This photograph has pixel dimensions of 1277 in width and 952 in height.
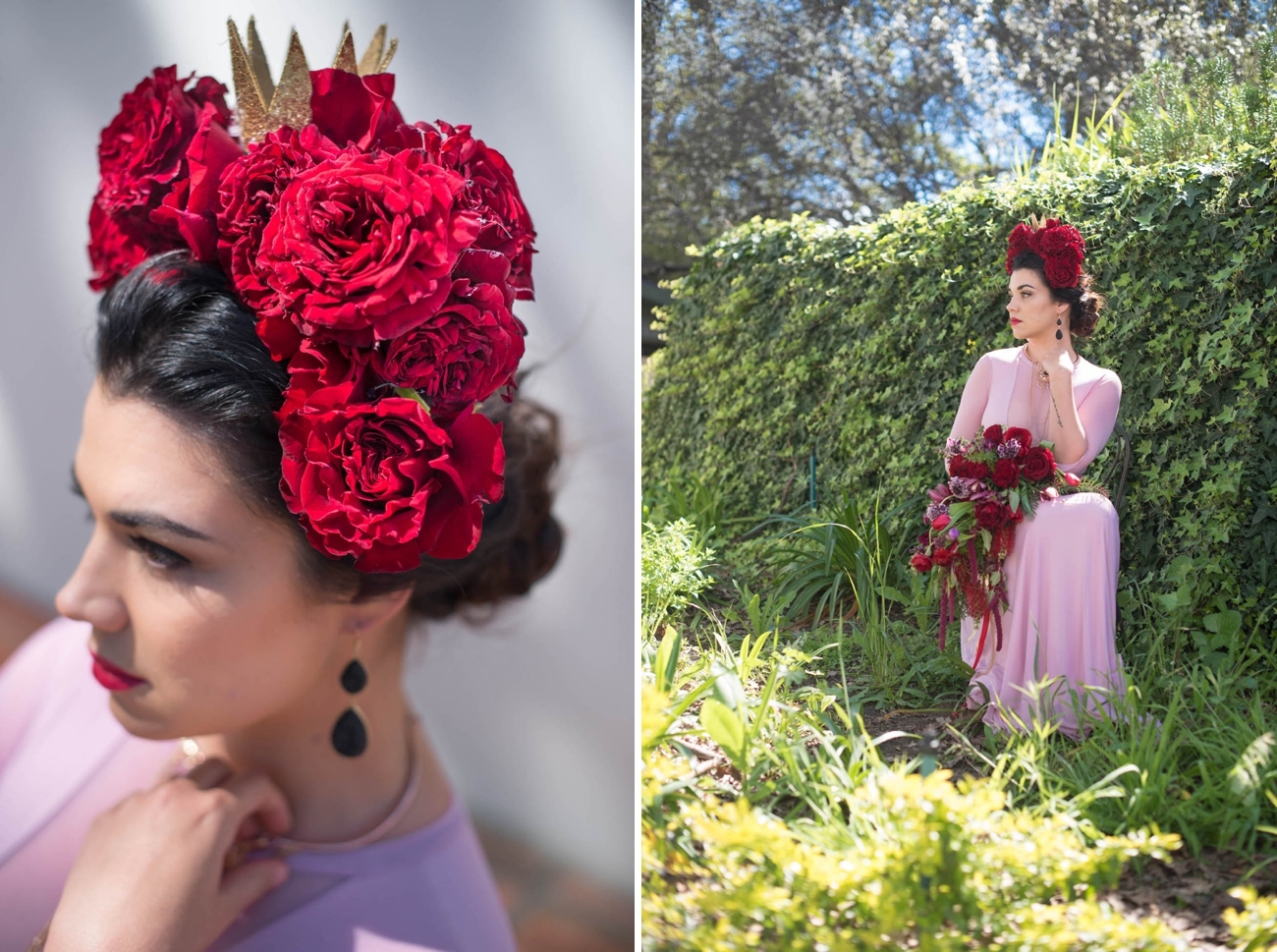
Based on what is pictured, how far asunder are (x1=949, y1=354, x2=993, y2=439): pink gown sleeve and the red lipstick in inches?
64.9

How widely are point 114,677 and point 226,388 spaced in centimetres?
48

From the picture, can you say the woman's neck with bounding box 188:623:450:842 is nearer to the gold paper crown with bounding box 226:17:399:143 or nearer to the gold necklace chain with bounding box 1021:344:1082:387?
the gold paper crown with bounding box 226:17:399:143

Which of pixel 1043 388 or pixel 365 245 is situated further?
pixel 1043 388

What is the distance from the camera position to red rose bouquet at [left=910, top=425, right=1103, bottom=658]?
1812 mm

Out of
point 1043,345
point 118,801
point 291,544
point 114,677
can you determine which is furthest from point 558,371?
point 1043,345

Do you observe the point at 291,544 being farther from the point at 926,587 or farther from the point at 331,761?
the point at 926,587

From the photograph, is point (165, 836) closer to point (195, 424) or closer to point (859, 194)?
point (195, 424)

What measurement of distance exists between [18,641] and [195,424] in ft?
2.33

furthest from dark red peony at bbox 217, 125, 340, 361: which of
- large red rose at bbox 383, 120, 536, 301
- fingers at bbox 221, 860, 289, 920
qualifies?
fingers at bbox 221, 860, 289, 920

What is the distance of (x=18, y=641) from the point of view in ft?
5.18

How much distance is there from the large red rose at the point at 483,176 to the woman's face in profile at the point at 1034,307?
42.7 inches

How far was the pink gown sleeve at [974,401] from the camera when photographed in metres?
1.93

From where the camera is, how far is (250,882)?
4.07 ft

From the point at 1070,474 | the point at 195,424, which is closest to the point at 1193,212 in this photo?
the point at 1070,474
